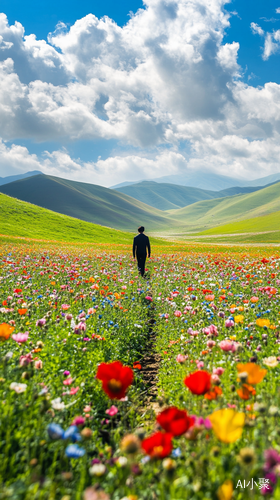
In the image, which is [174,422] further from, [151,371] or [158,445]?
[151,371]

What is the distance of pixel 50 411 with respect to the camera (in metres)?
3.00

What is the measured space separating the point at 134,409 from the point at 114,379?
2.35 metres

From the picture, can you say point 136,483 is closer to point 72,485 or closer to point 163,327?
point 72,485

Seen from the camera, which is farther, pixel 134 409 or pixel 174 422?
pixel 134 409

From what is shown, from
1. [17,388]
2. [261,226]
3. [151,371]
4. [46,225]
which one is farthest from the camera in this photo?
[261,226]

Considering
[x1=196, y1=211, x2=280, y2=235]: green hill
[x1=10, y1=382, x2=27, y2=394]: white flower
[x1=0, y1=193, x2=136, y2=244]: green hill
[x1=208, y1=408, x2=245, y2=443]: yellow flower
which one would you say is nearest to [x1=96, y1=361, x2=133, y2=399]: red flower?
[x1=208, y1=408, x2=245, y2=443]: yellow flower

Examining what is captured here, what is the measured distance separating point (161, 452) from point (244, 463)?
0.50 meters

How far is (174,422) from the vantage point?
69.3 inches

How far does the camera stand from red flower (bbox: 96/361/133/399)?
94.9 inches

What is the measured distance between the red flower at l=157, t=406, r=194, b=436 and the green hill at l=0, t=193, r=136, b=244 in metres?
52.9

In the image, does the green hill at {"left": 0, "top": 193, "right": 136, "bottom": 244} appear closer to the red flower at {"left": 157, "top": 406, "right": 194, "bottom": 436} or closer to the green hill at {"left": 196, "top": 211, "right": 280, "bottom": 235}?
the red flower at {"left": 157, "top": 406, "right": 194, "bottom": 436}

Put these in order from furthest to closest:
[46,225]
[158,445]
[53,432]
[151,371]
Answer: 1. [46,225]
2. [151,371]
3. [53,432]
4. [158,445]

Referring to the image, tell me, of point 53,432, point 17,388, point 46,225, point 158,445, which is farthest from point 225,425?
point 46,225

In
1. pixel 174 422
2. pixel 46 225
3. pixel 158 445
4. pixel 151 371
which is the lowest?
pixel 151 371
